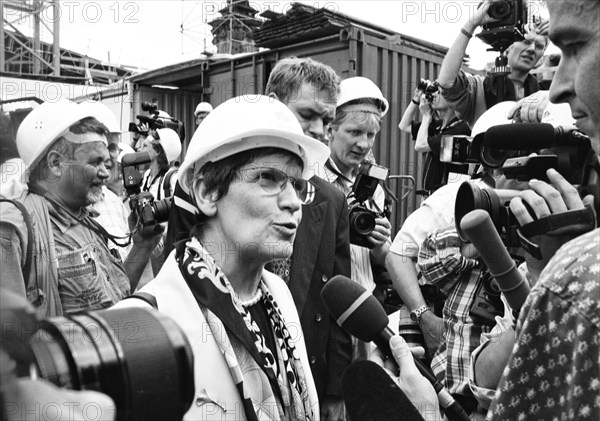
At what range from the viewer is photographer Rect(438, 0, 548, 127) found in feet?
14.9

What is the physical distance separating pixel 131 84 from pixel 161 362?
11.9 meters

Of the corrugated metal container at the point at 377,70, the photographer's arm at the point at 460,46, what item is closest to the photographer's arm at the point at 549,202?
the photographer's arm at the point at 460,46

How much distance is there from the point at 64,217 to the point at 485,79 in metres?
3.03

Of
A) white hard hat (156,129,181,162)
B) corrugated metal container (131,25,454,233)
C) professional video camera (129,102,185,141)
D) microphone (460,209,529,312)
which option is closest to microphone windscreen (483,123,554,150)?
microphone (460,209,529,312)

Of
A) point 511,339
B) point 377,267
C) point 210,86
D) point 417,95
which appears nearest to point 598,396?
point 511,339

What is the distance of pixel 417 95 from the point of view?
6.16 metres

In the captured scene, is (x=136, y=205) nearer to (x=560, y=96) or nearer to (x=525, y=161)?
(x=525, y=161)

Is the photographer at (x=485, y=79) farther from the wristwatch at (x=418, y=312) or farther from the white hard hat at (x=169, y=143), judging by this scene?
the white hard hat at (x=169, y=143)

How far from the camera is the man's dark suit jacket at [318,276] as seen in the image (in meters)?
2.94

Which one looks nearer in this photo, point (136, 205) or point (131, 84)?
point (136, 205)

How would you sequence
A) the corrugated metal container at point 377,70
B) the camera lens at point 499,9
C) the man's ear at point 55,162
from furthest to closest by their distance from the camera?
1. the corrugated metal container at point 377,70
2. the camera lens at point 499,9
3. the man's ear at point 55,162

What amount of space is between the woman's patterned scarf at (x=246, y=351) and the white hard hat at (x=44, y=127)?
152 cm

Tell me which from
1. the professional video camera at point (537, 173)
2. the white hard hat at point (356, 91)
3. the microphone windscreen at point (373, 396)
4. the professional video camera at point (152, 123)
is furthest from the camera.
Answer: the professional video camera at point (152, 123)

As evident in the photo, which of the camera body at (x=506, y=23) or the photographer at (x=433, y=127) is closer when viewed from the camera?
the camera body at (x=506, y=23)
